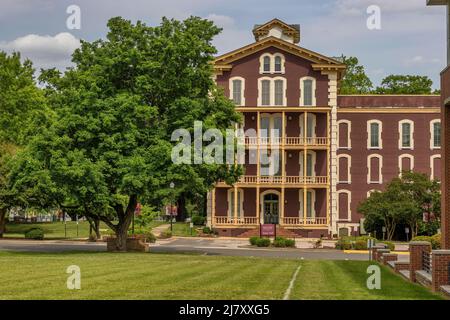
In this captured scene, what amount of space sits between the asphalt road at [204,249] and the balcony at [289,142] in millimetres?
9635

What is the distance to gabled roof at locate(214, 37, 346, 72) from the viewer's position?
63.0m

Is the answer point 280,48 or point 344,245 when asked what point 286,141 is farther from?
point 344,245

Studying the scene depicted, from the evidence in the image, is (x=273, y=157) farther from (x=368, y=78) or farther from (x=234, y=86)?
(x=368, y=78)

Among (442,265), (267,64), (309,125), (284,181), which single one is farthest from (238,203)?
(442,265)

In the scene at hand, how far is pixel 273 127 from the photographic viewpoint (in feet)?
211

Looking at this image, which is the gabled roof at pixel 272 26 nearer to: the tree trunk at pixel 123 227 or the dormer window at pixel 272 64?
the dormer window at pixel 272 64

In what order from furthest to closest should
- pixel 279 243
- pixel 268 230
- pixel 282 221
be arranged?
pixel 282 221
pixel 268 230
pixel 279 243

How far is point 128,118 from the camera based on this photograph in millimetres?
38250

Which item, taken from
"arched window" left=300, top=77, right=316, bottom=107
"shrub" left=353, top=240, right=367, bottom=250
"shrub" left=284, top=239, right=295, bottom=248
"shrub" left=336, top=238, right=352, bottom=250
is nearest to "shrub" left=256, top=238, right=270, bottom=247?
"shrub" left=284, top=239, right=295, bottom=248

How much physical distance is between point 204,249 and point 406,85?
52.9 meters

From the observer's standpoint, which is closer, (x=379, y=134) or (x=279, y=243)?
(x=279, y=243)

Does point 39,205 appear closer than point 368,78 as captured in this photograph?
Yes

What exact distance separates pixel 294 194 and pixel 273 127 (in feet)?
19.0
